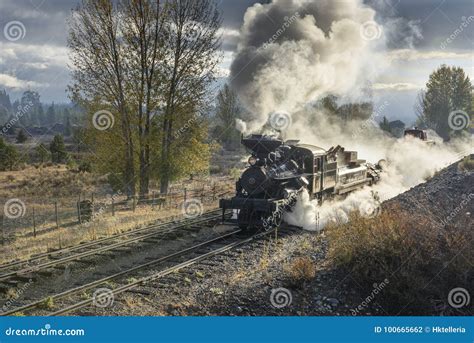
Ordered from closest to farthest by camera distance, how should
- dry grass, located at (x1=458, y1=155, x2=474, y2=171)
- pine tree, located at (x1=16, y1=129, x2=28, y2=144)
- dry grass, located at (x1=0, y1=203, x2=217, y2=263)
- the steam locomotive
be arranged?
dry grass, located at (x1=0, y1=203, x2=217, y2=263), the steam locomotive, dry grass, located at (x1=458, y1=155, x2=474, y2=171), pine tree, located at (x1=16, y1=129, x2=28, y2=144)

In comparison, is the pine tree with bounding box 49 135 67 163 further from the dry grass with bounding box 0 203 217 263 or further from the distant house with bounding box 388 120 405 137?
the distant house with bounding box 388 120 405 137

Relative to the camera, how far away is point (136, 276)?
1066 cm

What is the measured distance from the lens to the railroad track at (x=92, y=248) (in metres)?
11.4

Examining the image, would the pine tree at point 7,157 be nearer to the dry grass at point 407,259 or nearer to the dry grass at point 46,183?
the dry grass at point 46,183

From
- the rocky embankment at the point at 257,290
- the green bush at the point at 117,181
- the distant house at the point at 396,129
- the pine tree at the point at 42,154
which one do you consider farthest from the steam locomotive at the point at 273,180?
the pine tree at the point at 42,154

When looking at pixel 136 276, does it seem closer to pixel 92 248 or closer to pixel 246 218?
pixel 92 248

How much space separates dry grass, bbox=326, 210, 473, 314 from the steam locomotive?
4.09 meters

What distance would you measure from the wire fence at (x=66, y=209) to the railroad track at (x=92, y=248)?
3000 mm

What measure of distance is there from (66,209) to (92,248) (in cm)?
993

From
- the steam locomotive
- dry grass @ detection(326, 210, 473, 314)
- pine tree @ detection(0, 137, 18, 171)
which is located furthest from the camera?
pine tree @ detection(0, 137, 18, 171)

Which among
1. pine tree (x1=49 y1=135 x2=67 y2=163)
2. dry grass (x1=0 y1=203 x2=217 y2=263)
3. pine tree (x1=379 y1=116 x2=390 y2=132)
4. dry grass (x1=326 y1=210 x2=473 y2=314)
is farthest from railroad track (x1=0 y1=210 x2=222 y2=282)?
pine tree (x1=379 y1=116 x2=390 y2=132)

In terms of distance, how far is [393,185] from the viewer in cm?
2536

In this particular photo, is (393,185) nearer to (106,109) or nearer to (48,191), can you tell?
(106,109)

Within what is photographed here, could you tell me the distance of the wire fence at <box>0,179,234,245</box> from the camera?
1742cm
